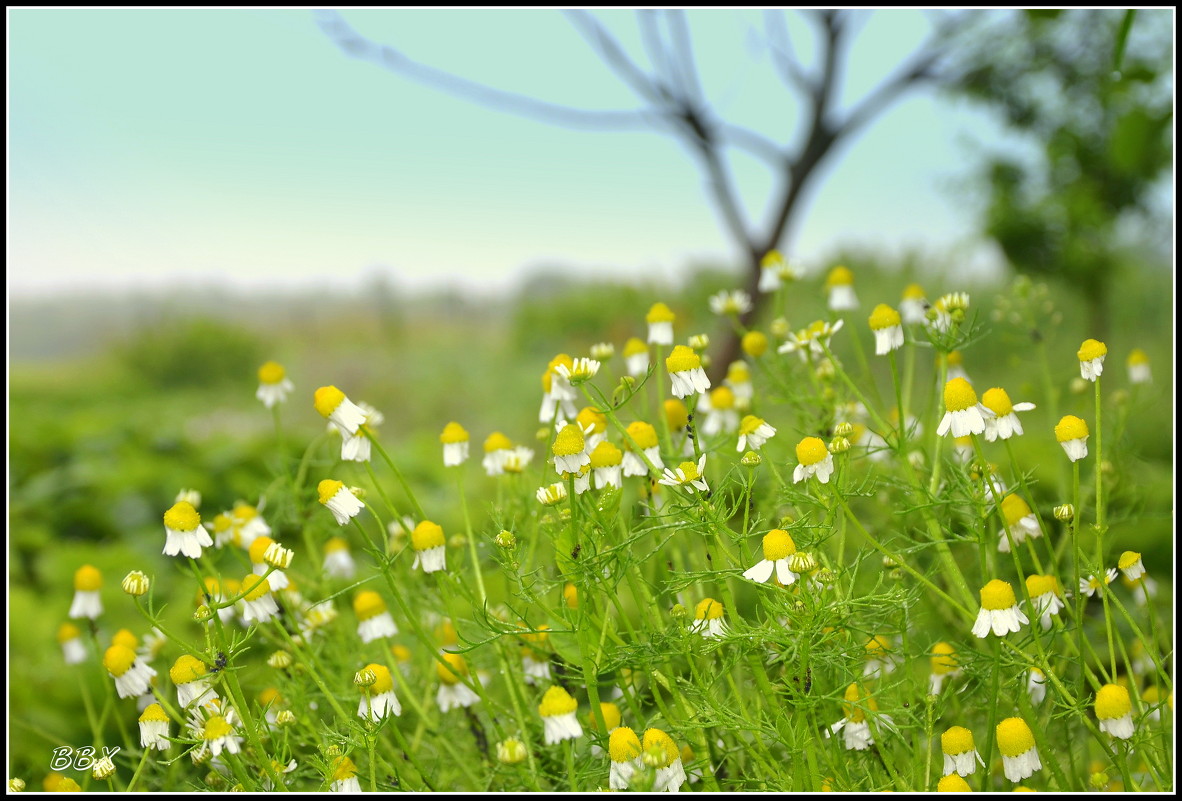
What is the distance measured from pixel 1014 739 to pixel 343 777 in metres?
0.39

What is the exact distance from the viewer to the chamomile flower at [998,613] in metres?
0.52

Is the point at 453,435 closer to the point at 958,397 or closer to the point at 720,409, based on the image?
the point at 720,409

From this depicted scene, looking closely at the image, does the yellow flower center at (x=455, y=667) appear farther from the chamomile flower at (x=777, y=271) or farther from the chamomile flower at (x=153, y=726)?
the chamomile flower at (x=777, y=271)

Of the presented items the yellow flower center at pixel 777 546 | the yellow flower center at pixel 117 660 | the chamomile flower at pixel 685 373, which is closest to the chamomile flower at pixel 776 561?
the yellow flower center at pixel 777 546

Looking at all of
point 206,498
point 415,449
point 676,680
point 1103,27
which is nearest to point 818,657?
point 676,680

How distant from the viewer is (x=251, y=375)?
16.6 feet

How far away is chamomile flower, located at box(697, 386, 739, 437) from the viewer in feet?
2.50

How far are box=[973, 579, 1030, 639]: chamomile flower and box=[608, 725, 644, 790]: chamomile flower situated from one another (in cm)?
21

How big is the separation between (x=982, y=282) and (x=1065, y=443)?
450cm

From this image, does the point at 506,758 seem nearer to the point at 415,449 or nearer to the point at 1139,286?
the point at 415,449

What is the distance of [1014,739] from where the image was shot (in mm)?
508

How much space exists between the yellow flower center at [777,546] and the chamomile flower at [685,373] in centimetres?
10

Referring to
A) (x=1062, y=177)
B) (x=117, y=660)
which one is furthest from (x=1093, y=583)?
(x=1062, y=177)

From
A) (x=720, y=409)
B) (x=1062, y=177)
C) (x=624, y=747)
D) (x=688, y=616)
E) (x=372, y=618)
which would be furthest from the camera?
(x=1062, y=177)
